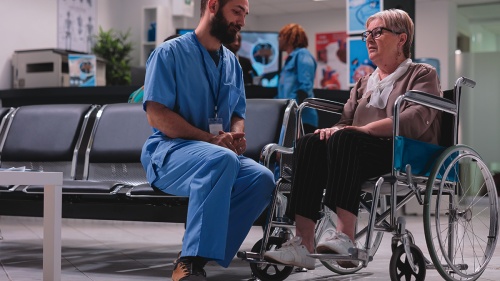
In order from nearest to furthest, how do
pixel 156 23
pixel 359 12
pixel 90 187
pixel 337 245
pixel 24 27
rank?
pixel 337 245 → pixel 90 187 → pixel 359 12 → pixel 24 27 → pixel 156 23

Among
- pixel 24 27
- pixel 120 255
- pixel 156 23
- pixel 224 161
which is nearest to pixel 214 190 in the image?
pixel 224 161

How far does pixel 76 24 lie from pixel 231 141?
21.0ft

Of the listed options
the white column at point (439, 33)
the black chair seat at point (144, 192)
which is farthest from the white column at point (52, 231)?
the white column at point (439, 33)

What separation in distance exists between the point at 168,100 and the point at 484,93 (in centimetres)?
1047

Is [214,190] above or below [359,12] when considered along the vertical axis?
below

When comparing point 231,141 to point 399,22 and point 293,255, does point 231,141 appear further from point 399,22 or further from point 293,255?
point 399,22

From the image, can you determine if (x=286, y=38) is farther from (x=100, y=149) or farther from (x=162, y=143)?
(x=162, y=143)

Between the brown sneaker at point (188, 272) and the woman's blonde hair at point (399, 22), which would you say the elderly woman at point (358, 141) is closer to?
the woman's blonde hair at point (399, 22)

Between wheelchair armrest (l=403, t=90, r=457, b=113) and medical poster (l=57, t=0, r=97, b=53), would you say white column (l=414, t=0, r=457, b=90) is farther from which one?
wheelchair armrest (l=403, t=90, r=457, b=113)

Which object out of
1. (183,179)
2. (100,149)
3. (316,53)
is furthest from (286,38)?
(316,53)

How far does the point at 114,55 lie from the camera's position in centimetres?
885

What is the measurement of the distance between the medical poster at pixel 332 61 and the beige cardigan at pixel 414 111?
380 inches

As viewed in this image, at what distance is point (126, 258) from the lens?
379 centimetres

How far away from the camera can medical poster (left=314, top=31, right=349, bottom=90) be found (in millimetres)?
12539
